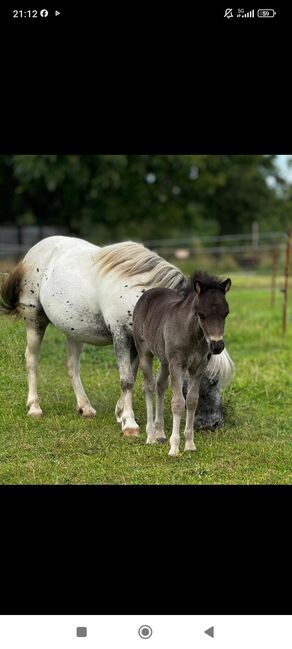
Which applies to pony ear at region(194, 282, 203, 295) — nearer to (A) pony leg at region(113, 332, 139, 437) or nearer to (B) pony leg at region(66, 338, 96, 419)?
(A) pony leg at region(113, 332, 139, 437)

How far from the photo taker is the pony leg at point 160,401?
5.70 meters

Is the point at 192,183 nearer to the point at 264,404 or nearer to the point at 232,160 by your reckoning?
the point at 232,160

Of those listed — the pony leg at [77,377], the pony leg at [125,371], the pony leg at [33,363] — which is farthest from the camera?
the pony leg at [77,377]

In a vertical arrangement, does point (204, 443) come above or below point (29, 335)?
below

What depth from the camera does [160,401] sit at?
19.0 ft

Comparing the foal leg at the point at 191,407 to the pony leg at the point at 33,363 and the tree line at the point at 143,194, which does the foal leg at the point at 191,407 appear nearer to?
the pony leg at the point at 33,363

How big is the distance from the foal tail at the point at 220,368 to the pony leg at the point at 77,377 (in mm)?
1143

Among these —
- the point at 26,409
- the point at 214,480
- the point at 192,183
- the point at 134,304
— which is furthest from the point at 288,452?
the point at 192,183

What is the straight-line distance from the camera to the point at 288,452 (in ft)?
17.8

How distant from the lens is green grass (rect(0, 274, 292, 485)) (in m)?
4.79

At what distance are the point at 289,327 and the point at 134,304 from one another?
21.4 feet
